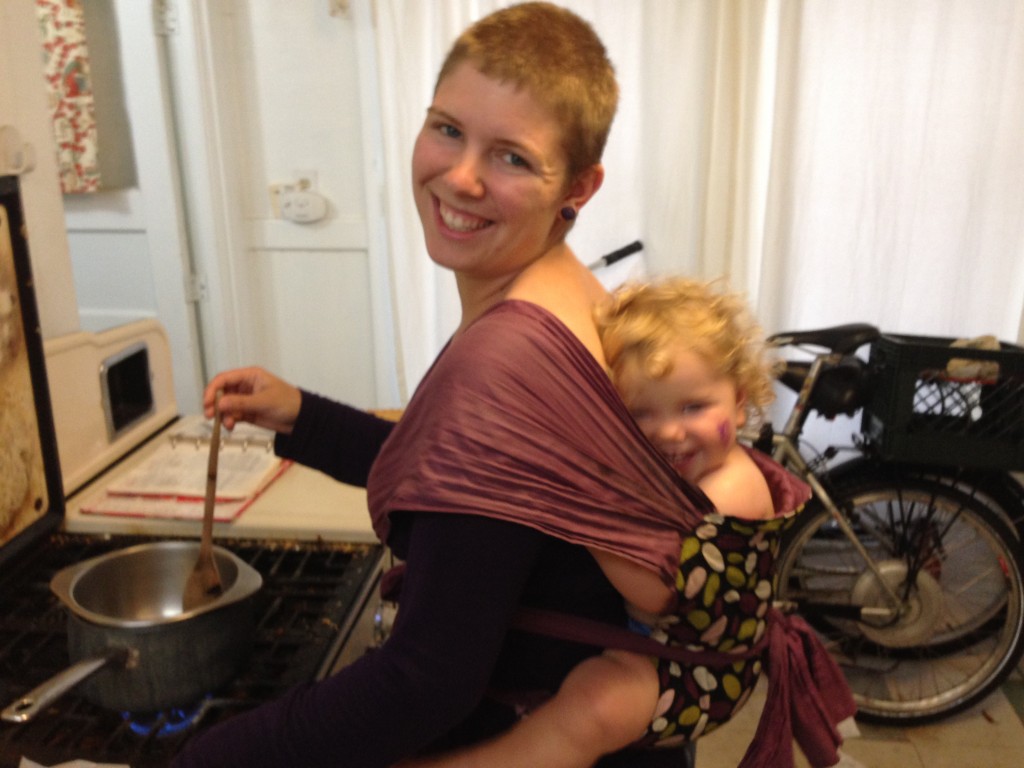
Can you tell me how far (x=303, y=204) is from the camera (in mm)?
2611

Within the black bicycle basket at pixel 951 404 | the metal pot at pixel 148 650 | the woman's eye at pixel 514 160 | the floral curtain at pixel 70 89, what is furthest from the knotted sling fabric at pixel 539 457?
the floral curtain at pixel 70 89

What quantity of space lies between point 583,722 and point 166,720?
462mm

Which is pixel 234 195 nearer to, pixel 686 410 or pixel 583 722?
pixel 686 410

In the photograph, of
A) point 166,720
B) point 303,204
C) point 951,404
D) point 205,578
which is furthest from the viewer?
point 303,204

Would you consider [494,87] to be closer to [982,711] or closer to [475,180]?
[475,180]

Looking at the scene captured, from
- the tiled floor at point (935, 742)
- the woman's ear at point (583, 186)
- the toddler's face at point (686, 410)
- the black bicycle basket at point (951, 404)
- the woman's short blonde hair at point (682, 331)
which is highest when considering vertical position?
the woman's ear at point (583, 186)

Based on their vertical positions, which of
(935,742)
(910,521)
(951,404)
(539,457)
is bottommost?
(935,742)

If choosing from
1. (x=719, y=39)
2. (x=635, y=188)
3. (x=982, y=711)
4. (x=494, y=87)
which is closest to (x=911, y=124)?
(x=719, y=39)

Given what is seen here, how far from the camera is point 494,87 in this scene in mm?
705

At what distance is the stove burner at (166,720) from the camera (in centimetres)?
86

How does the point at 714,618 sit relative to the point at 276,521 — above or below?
above

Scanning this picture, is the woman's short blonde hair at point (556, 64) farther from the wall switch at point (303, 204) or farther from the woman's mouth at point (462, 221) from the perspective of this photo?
the wall switch at point (303, 204)

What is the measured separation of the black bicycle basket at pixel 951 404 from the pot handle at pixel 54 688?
5.79 ft

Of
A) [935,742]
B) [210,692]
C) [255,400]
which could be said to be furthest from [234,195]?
[935,742]
